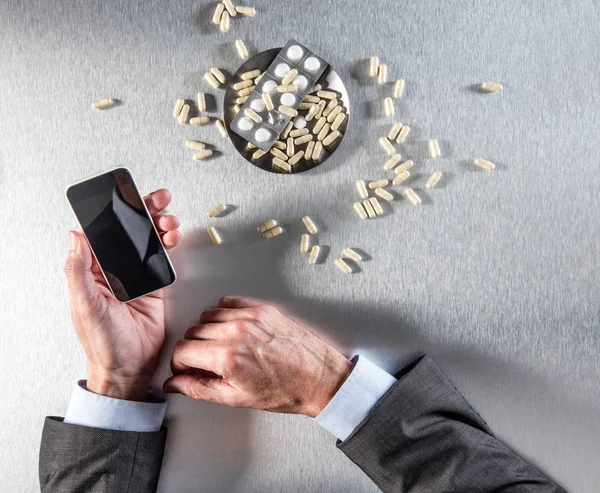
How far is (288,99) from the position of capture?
3.59 ft

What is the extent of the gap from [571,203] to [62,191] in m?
1.00

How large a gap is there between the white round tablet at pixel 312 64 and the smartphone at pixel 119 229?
1.25 feet

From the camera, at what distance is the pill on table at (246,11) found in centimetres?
115

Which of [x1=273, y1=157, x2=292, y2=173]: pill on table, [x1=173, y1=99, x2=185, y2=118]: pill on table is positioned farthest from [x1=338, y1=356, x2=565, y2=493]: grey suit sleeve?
[x1=173, y1=99, x2=185, y2=118]: pill on table

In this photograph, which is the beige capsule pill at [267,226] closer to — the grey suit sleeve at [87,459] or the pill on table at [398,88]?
the pill on table at [398,88]

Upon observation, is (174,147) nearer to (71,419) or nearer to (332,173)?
(332,173)

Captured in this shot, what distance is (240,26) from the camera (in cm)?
116

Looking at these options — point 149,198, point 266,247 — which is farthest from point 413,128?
point 149,198

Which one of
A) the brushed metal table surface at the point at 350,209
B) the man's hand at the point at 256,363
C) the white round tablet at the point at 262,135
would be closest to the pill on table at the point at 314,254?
the brushed metal table surface at the point at 350,209

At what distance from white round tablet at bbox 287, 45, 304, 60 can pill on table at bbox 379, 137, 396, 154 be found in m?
0.22

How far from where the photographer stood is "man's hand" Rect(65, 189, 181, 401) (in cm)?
102

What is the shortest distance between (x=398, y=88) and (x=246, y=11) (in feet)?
1.09

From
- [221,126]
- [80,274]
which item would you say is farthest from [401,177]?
[80,274]

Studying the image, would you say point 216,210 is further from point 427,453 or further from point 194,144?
point 427,453
